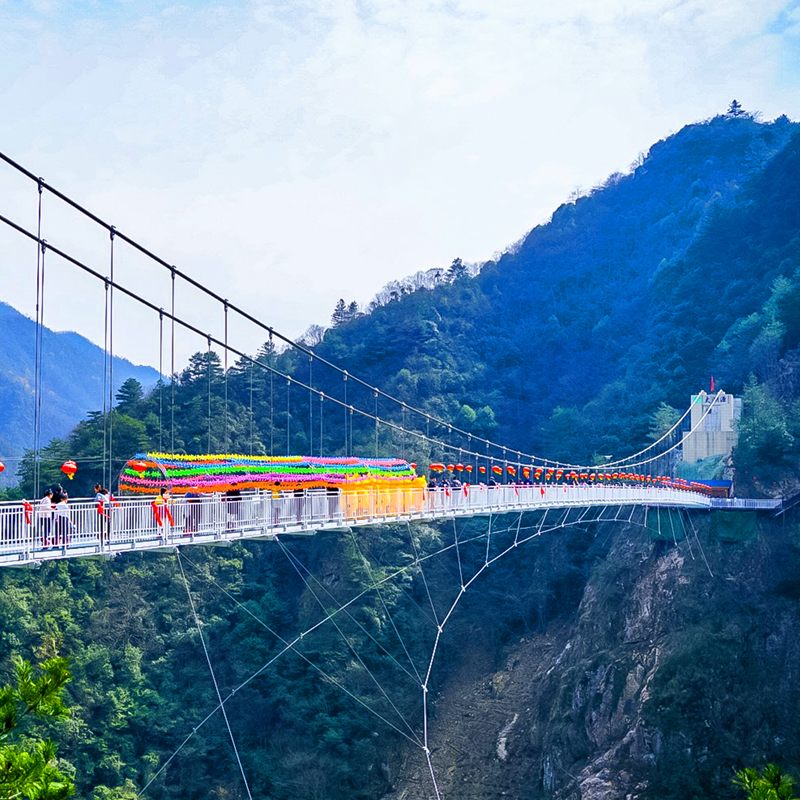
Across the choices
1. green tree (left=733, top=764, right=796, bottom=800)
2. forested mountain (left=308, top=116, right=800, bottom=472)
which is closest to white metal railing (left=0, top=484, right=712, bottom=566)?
→ green tree (left=733, top=764, right=796, bottom=800)

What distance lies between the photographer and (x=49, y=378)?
117 m

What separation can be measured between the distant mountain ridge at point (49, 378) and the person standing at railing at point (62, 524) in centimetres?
7687

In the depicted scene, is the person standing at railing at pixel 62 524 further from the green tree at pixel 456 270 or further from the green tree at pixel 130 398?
the green tree at pixel 456 270

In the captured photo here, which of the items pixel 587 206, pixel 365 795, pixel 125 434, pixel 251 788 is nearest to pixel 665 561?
pixel 365 795

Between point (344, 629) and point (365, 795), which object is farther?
point (344, 629)

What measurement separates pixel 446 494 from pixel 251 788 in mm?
17224

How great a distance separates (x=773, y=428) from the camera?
3941cm

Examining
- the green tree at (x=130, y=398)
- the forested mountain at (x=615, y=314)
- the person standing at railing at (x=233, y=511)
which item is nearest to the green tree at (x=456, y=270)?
the forested mountain at (x=615, y=314)

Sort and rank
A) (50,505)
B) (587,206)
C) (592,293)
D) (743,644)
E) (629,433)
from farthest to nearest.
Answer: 1. (587,206)
2. (592,293)
3. (629,433)
4. (743,644)
5. (50,505)

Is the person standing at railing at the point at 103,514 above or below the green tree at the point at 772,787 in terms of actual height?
above

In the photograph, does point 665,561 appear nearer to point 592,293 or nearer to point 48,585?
point 48,585

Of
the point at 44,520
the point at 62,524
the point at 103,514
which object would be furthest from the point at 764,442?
the point at 44,520

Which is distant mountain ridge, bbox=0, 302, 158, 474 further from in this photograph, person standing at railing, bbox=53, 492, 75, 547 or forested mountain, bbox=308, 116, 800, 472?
person standing at railing, bbox=53, 492, 75, 547

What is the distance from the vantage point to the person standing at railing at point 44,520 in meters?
13.8
